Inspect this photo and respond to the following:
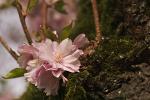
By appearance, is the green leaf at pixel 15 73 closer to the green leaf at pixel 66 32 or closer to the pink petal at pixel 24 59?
the pink petal at pixel 24 59

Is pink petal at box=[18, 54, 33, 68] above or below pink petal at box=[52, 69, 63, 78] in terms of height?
above

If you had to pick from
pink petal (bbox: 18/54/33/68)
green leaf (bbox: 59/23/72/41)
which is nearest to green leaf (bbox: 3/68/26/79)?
pink petal (bbox: 18/54/33/68)

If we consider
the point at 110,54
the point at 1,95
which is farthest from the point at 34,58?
the point at 1,95

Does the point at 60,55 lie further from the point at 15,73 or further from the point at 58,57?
the point at 15,73

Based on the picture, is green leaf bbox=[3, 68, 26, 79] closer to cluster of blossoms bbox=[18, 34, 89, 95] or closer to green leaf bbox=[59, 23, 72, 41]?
cluster of blossoms bbox=[18, 34, 89, 95]

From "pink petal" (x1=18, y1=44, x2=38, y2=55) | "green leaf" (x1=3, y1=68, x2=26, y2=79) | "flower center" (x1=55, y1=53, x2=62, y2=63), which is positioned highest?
"pink petal" (x1=18, y1=44, x2=38, y2=55)

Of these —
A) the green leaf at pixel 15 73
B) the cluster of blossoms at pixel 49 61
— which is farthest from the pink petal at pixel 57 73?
the green leaf at pixel 15 73

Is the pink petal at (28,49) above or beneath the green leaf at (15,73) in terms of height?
above

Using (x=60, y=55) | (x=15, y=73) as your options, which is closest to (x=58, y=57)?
(x=60, y=55)
